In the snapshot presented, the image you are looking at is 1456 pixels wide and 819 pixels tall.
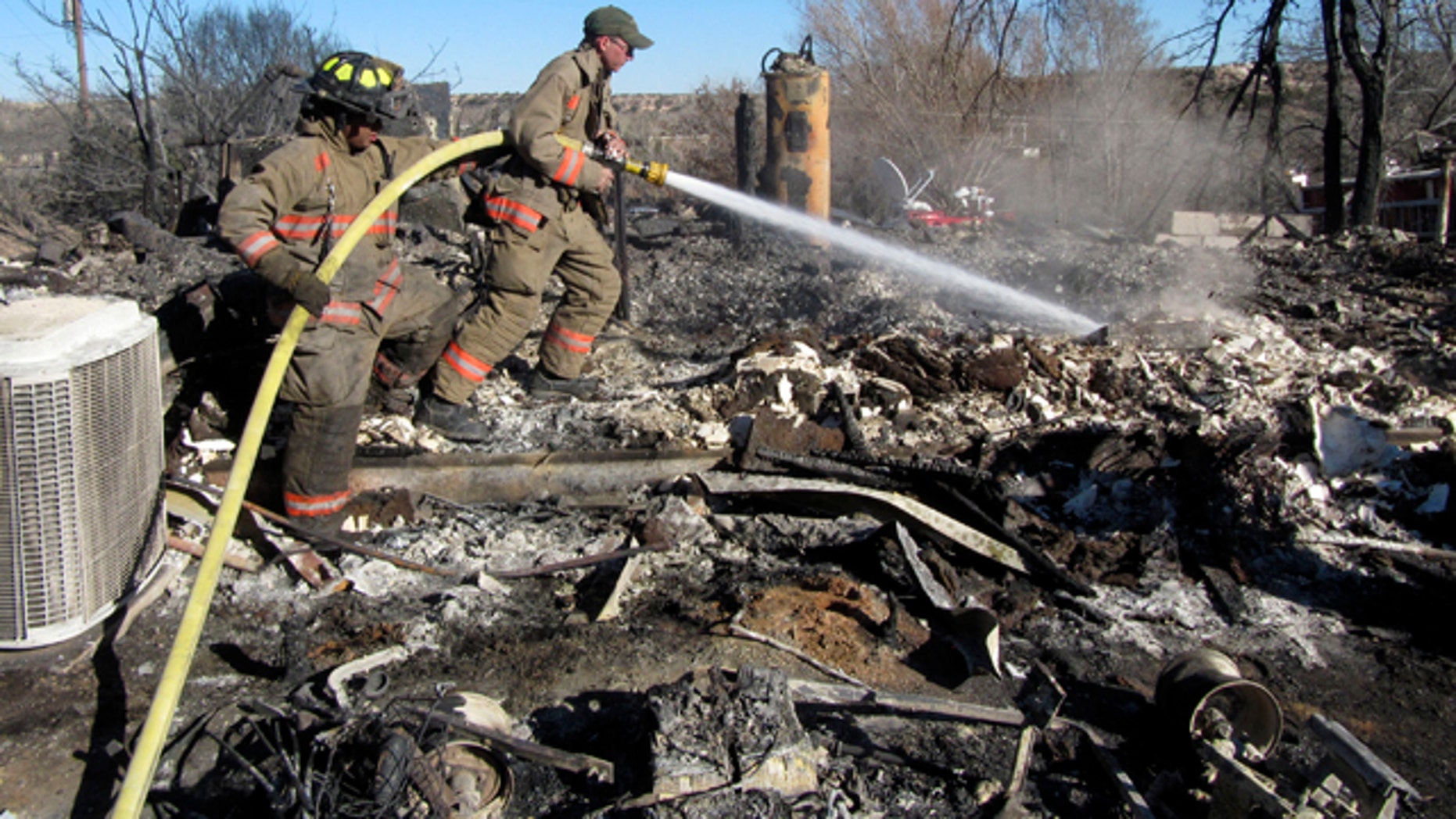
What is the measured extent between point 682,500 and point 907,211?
9.22 meters

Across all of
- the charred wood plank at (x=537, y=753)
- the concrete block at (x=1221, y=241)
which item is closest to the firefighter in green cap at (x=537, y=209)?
the charred wood plank at (x=537, y=753)

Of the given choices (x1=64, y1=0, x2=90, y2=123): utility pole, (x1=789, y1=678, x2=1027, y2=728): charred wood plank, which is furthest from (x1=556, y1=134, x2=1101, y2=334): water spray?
(x1=64, y1=0, x2=90, y2=123): utility pole

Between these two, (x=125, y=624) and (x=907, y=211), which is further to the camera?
(x=907, y=211)

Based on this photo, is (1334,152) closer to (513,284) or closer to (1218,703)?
(513,284)

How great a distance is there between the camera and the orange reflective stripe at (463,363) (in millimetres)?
4691

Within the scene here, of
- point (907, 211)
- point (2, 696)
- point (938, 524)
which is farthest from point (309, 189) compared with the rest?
point (907, 211)

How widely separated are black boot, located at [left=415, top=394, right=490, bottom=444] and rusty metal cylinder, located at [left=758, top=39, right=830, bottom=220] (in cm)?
565

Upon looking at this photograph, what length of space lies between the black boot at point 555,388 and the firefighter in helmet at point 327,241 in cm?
138

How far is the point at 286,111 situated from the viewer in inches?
525

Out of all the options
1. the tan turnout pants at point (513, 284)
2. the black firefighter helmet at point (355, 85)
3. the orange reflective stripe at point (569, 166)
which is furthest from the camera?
the tan turnout pants at point (513, 284)

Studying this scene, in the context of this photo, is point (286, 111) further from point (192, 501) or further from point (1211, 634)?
point (1211, 634)

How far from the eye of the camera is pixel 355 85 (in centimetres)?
362

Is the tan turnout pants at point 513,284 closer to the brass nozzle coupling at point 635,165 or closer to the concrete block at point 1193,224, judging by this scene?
the brass nozzle coupling at point 635,165

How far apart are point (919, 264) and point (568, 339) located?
14.4 ft
